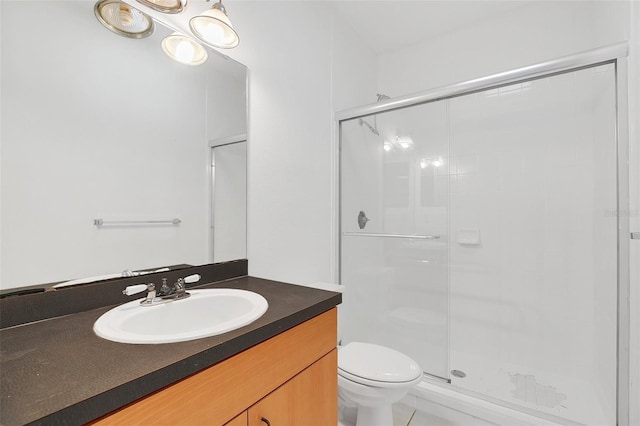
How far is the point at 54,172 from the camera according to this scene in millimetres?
782

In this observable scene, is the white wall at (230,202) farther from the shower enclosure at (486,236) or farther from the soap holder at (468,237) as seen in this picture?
the soap holder at (468,237)

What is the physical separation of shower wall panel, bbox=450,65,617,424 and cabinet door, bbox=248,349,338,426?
122cm

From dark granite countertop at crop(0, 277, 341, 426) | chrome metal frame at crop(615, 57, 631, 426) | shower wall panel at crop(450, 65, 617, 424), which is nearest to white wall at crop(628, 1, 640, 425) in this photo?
chrome metal frame at crop(615, 57, 631, 426)

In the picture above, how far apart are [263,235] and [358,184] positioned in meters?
0.96

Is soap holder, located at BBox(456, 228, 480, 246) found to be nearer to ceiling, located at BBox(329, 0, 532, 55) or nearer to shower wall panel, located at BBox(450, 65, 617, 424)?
shower wall panel, located at BBox(450, 65, 617, 424)

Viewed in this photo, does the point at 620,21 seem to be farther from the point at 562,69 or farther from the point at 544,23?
the point at 544,23

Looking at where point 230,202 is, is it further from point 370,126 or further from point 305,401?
point 370,126

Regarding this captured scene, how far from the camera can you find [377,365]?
135 cm

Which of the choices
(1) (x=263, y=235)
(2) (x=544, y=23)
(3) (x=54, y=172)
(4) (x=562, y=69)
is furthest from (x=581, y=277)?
(3) (x=54, y=172)

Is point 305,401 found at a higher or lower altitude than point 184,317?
lower

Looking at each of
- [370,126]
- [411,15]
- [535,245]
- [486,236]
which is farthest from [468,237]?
[411,15]

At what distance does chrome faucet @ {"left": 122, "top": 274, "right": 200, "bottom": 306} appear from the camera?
84 cm

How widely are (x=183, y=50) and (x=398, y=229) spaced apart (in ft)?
5.37

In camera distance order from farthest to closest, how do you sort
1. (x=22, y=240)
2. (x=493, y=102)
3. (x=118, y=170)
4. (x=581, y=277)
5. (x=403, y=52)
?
(x=403, y=52)
(x=493, y=102)
(x=581, y=277)
(x=118, y=170)
(x=22, y=240)
